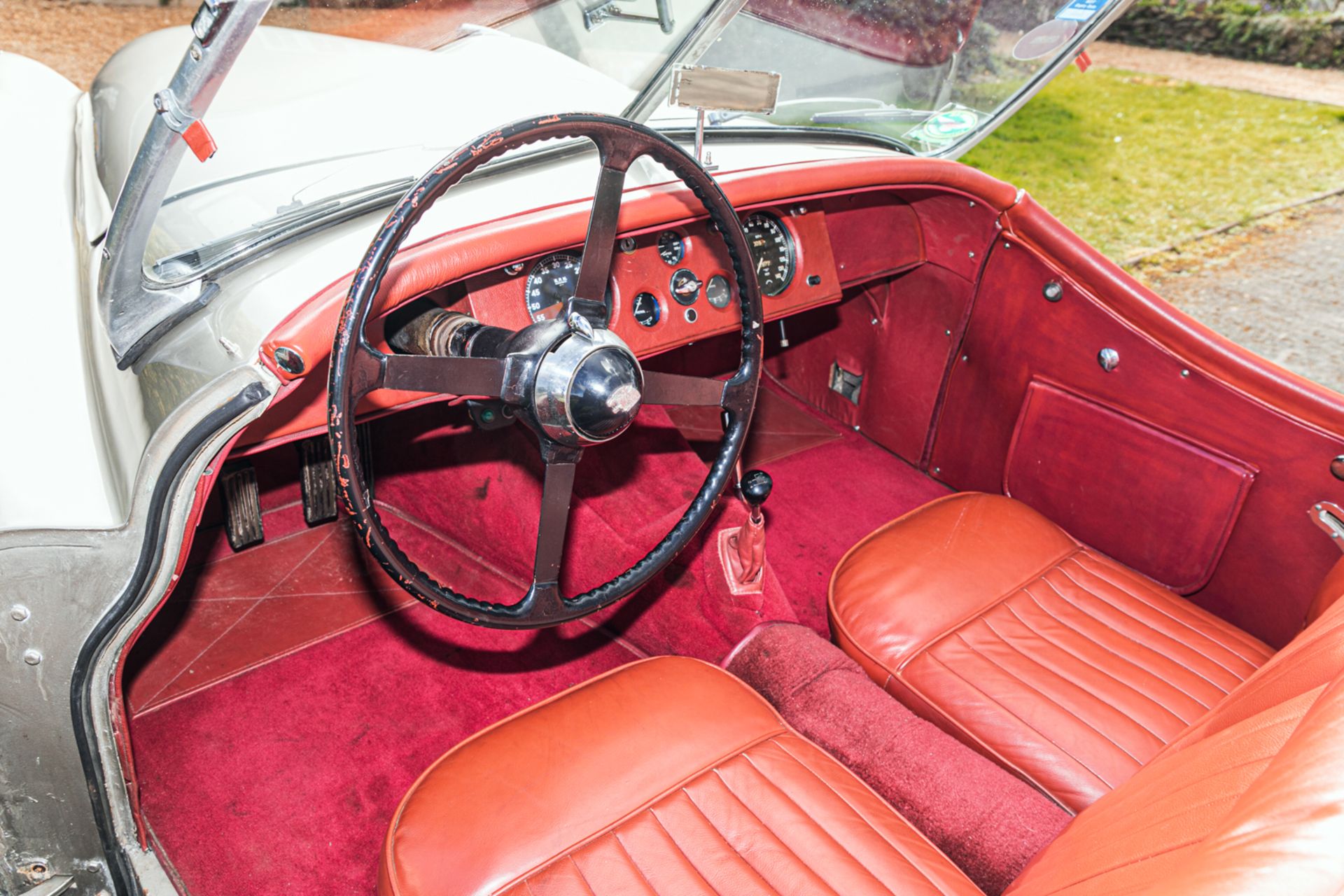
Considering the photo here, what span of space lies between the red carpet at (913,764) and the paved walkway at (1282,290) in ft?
10.8

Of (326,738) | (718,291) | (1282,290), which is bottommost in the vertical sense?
(326,738)

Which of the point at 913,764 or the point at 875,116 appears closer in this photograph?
the point at 913,764

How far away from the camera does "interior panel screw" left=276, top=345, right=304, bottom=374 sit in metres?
1.06

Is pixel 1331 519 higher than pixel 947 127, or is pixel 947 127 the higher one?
pixel 947 127

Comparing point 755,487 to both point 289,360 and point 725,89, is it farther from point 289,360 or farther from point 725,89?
point 289,360

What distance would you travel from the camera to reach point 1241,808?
0.64 metres

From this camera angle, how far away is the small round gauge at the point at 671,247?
70.6 inches

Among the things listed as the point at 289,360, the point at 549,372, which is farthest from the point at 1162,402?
the point at 289,360

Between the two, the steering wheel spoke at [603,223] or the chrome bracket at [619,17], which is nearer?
the steering wheel spoke at [603,223]

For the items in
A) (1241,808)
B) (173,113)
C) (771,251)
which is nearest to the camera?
(1241,808)

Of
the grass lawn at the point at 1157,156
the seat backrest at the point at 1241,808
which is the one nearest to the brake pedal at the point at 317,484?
the seat backrest at the point at 1241,808

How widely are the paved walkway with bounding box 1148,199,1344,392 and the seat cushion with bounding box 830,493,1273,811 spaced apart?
2.92 metres

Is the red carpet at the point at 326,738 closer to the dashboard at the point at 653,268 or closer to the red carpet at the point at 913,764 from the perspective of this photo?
the red carpet at the point at 913,764

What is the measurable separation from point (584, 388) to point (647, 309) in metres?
0.73
